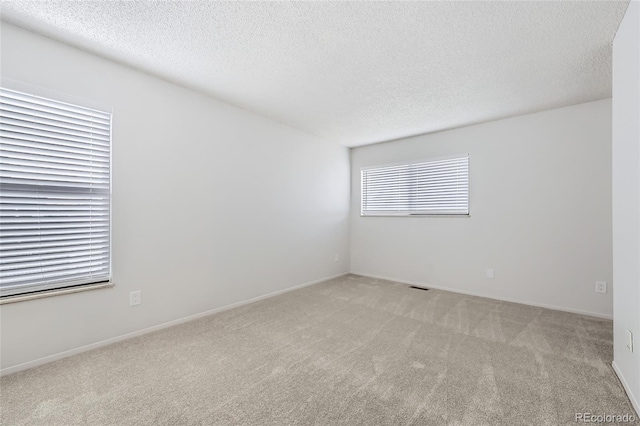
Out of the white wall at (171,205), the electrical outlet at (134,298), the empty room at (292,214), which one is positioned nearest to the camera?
the empty room at (292,214)

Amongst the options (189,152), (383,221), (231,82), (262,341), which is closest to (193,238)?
(189,152)

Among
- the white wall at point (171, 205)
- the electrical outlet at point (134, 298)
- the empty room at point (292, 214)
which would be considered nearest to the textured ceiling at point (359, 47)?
the empty room at point (292, 214)

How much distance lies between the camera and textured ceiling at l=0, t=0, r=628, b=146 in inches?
71.2

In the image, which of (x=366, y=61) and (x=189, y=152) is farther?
(x=189, y=152)

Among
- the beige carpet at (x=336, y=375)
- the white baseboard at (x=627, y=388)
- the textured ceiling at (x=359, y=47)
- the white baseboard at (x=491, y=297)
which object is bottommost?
the beige carpet at (x=336, y=375)

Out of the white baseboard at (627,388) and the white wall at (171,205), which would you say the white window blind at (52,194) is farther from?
the white baseboard at (627,388)

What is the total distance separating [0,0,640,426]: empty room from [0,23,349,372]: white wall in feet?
0.06

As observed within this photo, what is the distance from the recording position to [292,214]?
4129 mm

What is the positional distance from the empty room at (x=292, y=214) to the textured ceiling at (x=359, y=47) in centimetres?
2

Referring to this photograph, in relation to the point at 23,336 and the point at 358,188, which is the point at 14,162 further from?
the point at 358,188

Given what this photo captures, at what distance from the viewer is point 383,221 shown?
4855mm

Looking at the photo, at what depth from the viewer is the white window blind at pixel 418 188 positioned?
4.09m

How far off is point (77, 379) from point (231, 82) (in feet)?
8.85

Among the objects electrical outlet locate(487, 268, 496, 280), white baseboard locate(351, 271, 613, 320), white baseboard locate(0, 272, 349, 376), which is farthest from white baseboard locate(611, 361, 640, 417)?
white baseboard locate(0, 272, 349, 376)
